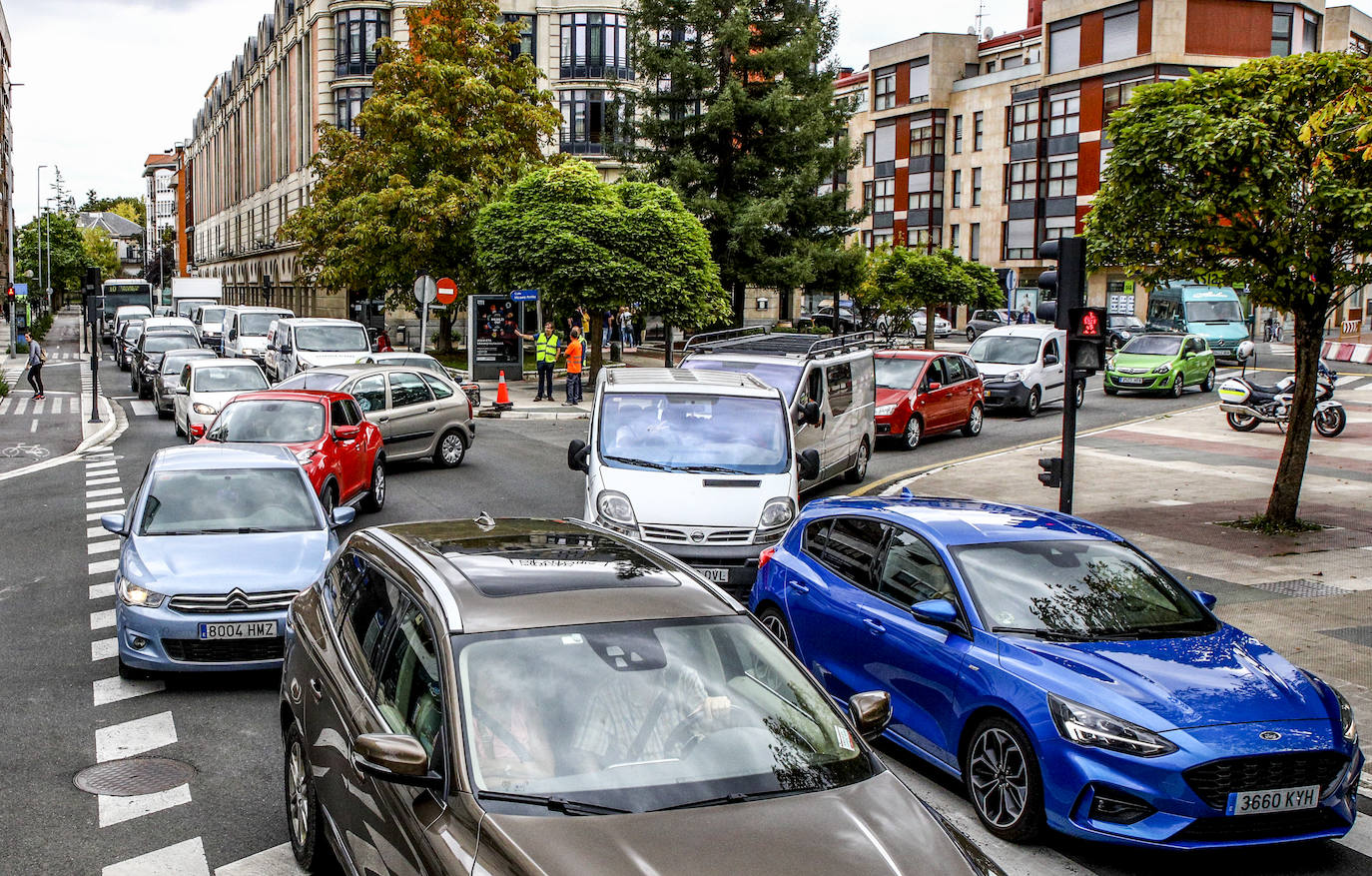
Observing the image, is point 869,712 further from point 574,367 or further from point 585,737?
point 574,367

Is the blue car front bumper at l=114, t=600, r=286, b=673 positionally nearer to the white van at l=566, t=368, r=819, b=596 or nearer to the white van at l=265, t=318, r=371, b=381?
the white van at l=566, t=368, r=819, b=596

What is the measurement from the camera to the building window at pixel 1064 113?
65438mm

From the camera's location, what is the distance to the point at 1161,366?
3297 cm

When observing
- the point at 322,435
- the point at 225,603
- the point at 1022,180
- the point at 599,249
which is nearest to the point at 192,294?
the point at 599,249

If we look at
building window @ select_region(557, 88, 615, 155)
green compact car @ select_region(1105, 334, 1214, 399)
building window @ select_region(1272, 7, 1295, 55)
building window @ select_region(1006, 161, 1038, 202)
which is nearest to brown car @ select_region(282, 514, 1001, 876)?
green compact car @ select_region(1105, 334, 1214, 399)

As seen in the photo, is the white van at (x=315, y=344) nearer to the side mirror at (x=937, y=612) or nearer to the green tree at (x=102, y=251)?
the side mirror at (x=937, y=612)

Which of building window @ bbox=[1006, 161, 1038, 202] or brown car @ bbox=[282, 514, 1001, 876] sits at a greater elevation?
building window @ bbox=[1006, 161, 1038, 202]

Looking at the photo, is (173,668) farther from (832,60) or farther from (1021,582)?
(832,60)

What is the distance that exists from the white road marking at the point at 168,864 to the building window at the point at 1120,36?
62640 millimetres

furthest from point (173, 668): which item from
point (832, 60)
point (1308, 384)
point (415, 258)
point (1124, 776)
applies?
point (832, 60)

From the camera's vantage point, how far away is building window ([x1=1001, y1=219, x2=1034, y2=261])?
7088 cm

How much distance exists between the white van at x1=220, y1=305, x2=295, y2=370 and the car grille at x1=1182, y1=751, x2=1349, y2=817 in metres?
33.9

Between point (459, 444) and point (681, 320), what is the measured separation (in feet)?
42.7

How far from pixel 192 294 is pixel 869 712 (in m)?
60.4
